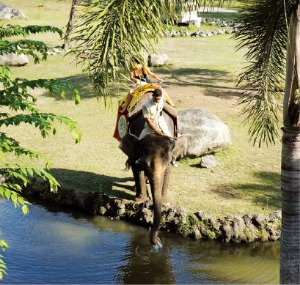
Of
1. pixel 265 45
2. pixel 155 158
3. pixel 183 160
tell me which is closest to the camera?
pixel 265 45

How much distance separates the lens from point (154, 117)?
1163 centimetres

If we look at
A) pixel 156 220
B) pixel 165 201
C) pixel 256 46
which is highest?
pixel 256 46

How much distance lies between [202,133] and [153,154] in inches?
156

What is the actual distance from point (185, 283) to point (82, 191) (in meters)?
3.69

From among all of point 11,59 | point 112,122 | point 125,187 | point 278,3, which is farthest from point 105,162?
point 11,59

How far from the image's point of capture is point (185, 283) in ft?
33.3

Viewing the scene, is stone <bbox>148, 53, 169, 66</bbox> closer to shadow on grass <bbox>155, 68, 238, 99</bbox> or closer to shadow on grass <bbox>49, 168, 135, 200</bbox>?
shadow on grass <bbox>155, 68, 238, 99</bbox>

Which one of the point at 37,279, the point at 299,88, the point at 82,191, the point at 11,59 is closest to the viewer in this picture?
the point at 299,88

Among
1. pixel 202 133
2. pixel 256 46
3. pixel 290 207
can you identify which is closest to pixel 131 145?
pixel 256 46

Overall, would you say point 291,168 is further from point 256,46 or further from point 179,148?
point 179,148

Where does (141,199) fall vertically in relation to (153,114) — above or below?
below

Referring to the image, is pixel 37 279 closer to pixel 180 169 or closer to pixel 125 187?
pixel 125 187

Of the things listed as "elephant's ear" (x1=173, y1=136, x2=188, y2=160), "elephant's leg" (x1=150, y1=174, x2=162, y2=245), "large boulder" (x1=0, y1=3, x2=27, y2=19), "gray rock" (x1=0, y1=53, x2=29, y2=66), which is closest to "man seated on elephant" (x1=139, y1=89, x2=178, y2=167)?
"elephant's ear" (x1=173, y1=136, x2=188, y2=160)

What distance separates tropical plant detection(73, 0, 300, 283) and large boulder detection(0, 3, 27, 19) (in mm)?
24337
